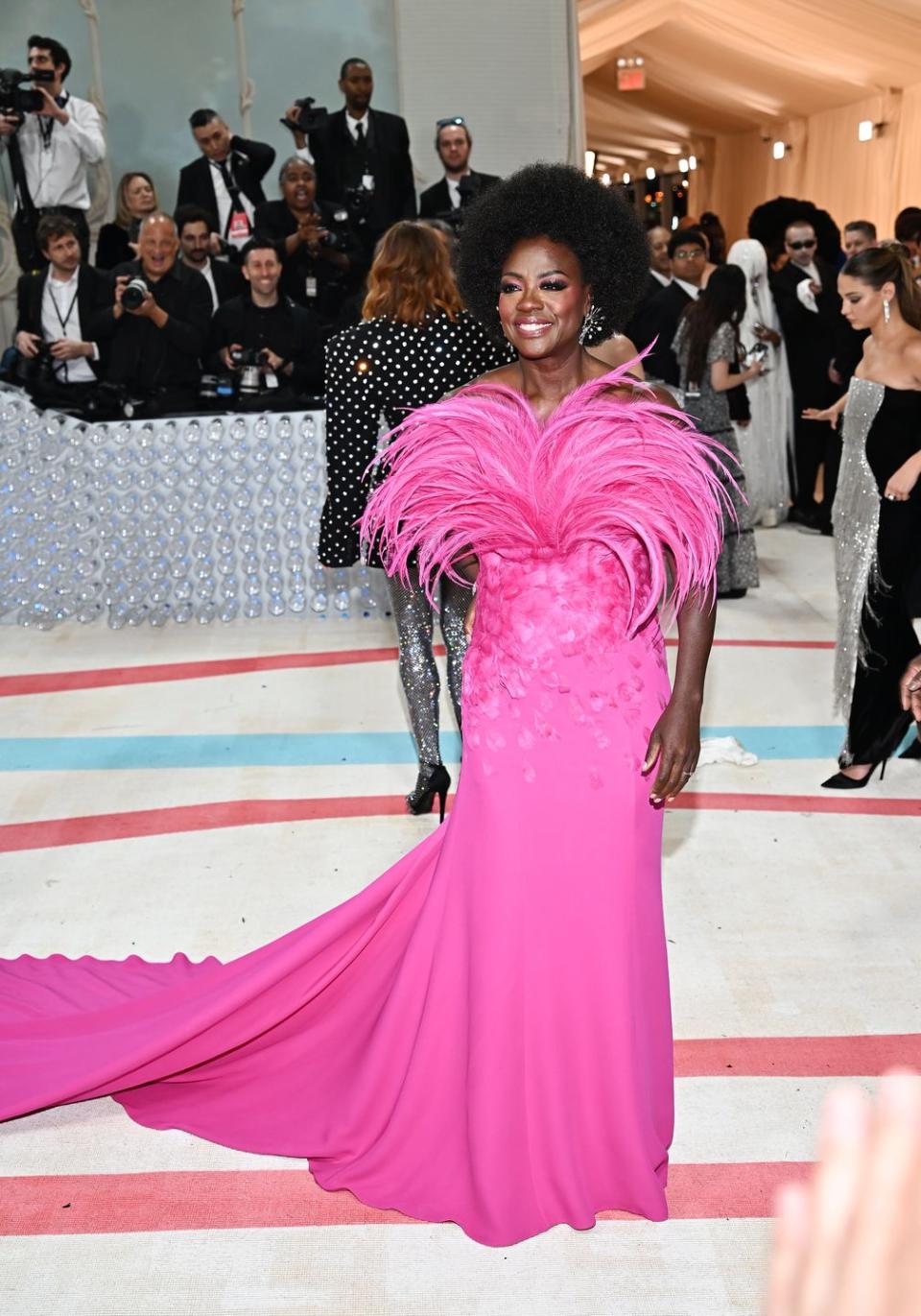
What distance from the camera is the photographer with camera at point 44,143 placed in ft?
23.4

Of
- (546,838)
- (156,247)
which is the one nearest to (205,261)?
(156,247)

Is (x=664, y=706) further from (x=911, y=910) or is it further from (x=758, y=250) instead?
(x=758, y=250)

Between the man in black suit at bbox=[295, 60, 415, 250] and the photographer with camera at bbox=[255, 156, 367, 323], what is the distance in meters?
0.39

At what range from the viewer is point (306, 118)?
24.5 feet

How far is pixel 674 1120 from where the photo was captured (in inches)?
105

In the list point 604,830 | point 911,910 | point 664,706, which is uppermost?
point 664,706

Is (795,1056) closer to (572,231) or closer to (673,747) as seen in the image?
(673,747)

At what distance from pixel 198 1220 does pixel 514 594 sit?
115 cm

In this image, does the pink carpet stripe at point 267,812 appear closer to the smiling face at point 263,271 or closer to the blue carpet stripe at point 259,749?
the blue carpet stripe at point 259,749

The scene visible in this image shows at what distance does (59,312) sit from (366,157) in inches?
78.5

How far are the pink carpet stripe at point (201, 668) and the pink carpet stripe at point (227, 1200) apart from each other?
3110 mm

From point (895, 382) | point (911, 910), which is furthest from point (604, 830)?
point (895, 382)

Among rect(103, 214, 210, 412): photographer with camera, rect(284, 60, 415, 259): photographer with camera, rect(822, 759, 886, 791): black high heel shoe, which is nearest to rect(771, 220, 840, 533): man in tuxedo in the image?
rect(284, 60, 415, 259): photographer with camera

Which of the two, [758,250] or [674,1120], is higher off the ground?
[758,250]
